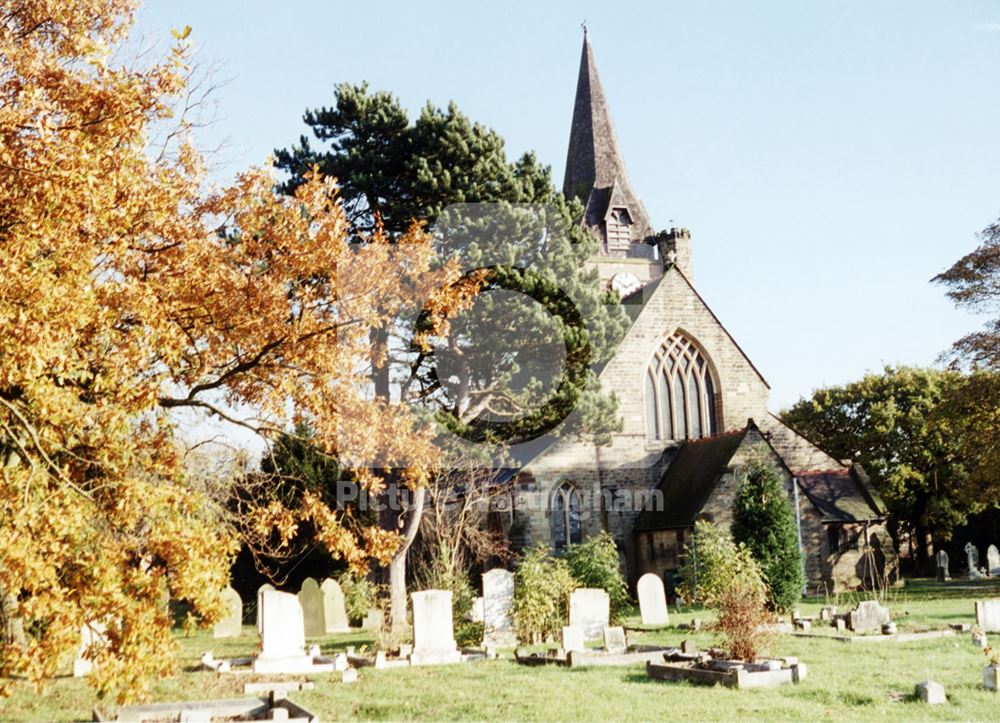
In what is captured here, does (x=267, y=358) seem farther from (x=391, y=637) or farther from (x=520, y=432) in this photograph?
(x=520, y=432)

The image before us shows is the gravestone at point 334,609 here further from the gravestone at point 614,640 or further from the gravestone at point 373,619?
the gravestone at point 614,640

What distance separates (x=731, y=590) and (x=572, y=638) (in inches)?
115

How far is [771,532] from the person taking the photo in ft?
78.2

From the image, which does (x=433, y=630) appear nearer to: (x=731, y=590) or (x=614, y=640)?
(x=614, y=640)

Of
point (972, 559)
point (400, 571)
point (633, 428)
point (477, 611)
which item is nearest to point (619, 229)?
point (633, 428)

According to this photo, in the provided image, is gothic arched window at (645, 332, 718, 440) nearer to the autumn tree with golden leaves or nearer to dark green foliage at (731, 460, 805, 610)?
dark green foliage at (731, 460, 805, 610)

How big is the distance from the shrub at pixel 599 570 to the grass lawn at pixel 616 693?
5.58 metres

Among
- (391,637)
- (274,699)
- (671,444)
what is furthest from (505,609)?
(671,444)

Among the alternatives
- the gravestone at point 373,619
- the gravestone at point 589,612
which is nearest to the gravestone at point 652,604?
the gravestone at point 589,612

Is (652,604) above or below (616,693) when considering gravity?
above

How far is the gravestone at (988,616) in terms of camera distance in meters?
17.1

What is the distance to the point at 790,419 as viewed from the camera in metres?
50.4

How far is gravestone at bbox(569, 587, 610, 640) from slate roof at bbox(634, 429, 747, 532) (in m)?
10.2

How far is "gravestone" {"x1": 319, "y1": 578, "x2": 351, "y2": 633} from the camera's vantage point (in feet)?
78.5
